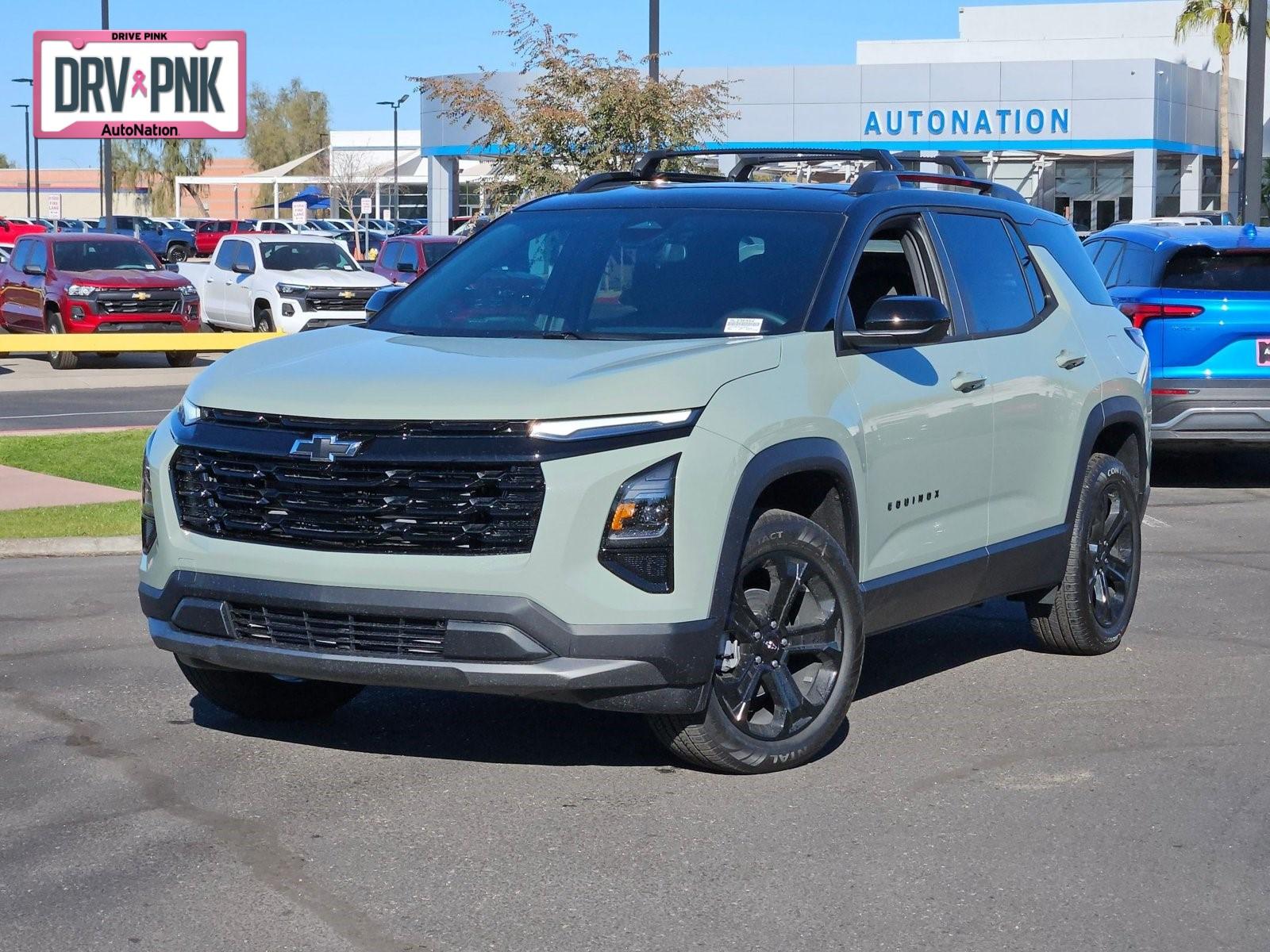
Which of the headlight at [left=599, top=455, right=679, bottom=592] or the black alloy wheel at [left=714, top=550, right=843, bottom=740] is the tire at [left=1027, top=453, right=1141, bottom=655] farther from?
the headlight at [left=599, top=455, right=679, bottom=592]

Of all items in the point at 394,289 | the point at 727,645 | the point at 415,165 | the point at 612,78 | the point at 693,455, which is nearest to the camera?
the point at 693,455

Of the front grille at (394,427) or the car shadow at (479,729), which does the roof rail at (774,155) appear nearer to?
the car shadow at (479,729)

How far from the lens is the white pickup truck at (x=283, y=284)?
25.9m

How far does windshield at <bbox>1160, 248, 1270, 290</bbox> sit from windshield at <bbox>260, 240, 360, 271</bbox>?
55.0ft

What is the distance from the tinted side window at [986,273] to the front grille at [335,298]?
19.2 meters

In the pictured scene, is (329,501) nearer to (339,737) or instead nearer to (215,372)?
(215,372)

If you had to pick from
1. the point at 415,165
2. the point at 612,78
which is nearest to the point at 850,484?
the point at 612,78

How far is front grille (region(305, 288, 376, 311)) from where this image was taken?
25859mm

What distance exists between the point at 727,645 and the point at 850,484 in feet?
2.47

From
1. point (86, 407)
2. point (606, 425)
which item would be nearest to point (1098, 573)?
point (606, 425)

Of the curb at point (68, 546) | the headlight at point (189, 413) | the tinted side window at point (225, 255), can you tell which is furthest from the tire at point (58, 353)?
the headlight at point (189, 413)

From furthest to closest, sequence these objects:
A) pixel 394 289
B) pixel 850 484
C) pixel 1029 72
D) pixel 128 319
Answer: pixel 1029 72 → pixel 128 319 → pixel 394 289 → pixel 850 484

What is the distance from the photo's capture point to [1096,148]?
49906mm

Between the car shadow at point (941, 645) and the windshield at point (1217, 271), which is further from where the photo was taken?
the windshield at point (1217, 271)
